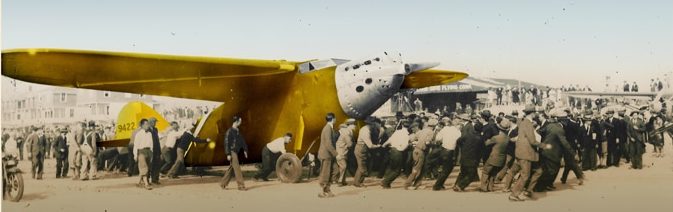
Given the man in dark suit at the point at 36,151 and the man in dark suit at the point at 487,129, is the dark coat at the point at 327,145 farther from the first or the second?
the man in dark suit at the point at 36,151

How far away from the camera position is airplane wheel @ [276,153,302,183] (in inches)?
301

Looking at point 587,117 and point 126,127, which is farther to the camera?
point 126,127

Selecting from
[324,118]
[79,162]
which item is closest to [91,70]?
[79,162]

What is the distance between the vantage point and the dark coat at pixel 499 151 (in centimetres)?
710

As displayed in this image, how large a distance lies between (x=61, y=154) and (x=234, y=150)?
1963 millimetres

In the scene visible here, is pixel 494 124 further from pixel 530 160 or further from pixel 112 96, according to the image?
pixel 112 96

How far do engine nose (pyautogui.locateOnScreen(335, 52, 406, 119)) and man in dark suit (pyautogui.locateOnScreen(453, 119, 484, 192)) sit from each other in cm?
79

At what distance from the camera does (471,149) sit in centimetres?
721

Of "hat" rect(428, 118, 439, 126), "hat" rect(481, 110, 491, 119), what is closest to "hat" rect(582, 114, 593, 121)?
"hat" rect(481, 110, 491, 119)

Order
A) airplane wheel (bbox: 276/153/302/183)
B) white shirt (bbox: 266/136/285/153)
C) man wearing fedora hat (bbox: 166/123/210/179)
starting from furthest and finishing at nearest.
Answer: man wearing fedora hat (bbox: 166/123/210/179) < white shirt (bbox: 266/136/285/153) < airplane wheel (bbox: 276/153/302/183)

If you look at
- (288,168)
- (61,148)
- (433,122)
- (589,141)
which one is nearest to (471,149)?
(433,122)

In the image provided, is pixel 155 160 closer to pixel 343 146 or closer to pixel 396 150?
pixel 343 146

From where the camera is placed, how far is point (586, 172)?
23.7 feet

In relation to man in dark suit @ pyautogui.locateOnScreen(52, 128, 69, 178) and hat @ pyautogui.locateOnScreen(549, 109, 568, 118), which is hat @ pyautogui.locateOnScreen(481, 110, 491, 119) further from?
man in dark suit @ pyautogui.locateOnScreen(52, 128, 69, 178)
